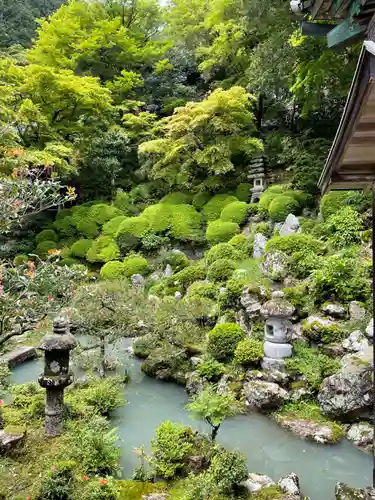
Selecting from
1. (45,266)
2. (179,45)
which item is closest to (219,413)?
(45,266)

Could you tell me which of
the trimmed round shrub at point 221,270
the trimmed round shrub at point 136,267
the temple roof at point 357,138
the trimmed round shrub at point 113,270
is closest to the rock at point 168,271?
the trimmed round shrub at point 136,267

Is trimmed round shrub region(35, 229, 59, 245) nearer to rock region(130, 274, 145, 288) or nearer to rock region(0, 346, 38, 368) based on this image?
rock region(130, 274, 145, 288)

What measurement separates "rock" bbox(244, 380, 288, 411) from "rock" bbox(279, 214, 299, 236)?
508cm

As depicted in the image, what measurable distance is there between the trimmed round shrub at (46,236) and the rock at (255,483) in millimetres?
13389

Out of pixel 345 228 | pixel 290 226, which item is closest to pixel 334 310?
pixel 345 228

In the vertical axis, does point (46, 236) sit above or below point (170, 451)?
above

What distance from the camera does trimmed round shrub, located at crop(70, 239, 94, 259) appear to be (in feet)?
49.5

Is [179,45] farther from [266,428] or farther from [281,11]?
[266,428]

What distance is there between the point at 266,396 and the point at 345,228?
189 inches

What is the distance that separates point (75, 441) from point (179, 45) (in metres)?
21.6

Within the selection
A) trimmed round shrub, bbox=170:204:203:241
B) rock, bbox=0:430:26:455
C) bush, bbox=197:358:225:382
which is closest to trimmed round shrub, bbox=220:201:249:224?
trimmed round shrub, bbox=170:204:203:241

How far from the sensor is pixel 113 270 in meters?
13.3

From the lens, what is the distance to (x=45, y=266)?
4.17m

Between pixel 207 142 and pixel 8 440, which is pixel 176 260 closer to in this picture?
pixel 207 142
